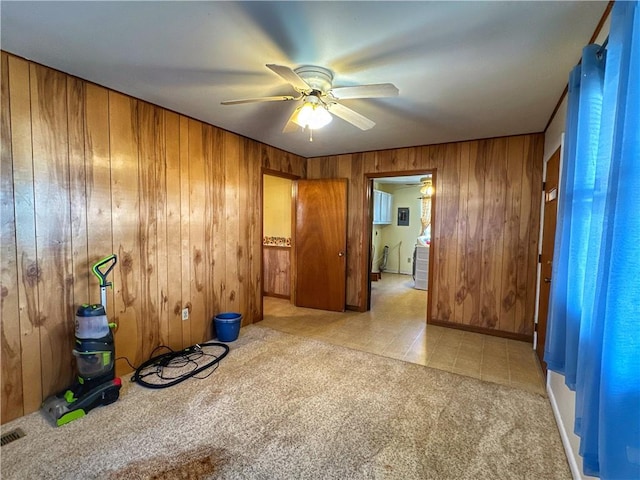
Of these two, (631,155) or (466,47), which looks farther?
(466,47)

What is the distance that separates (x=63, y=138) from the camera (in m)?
2.25

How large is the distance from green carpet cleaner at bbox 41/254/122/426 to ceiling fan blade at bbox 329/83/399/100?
213 cm

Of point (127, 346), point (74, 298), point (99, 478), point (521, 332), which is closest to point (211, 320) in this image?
point (127, 346)

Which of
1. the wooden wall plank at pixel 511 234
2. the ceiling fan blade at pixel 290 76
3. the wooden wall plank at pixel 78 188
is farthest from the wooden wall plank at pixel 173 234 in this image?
the wooden wall plank at pixel 511 234

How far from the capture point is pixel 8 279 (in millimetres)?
2006

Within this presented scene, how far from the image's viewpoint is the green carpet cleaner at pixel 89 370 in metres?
2.11

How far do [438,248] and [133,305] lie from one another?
3558 mm

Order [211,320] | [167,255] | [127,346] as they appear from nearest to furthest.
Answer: [127,346]
[167,255]
[211,320]

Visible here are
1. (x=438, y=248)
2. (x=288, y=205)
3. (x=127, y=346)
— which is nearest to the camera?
(x=127, y=346)

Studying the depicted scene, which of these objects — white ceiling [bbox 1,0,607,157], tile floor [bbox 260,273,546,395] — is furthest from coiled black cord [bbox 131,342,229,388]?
white ceiling [bbox 1,0,607,157]

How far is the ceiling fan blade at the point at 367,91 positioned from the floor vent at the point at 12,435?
2986 mm

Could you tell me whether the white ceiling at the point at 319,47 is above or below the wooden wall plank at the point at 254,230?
above

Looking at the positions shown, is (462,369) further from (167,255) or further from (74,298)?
(74,298)

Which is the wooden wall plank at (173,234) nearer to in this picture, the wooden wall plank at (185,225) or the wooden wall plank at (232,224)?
the wooden wall plank at (185,225)
